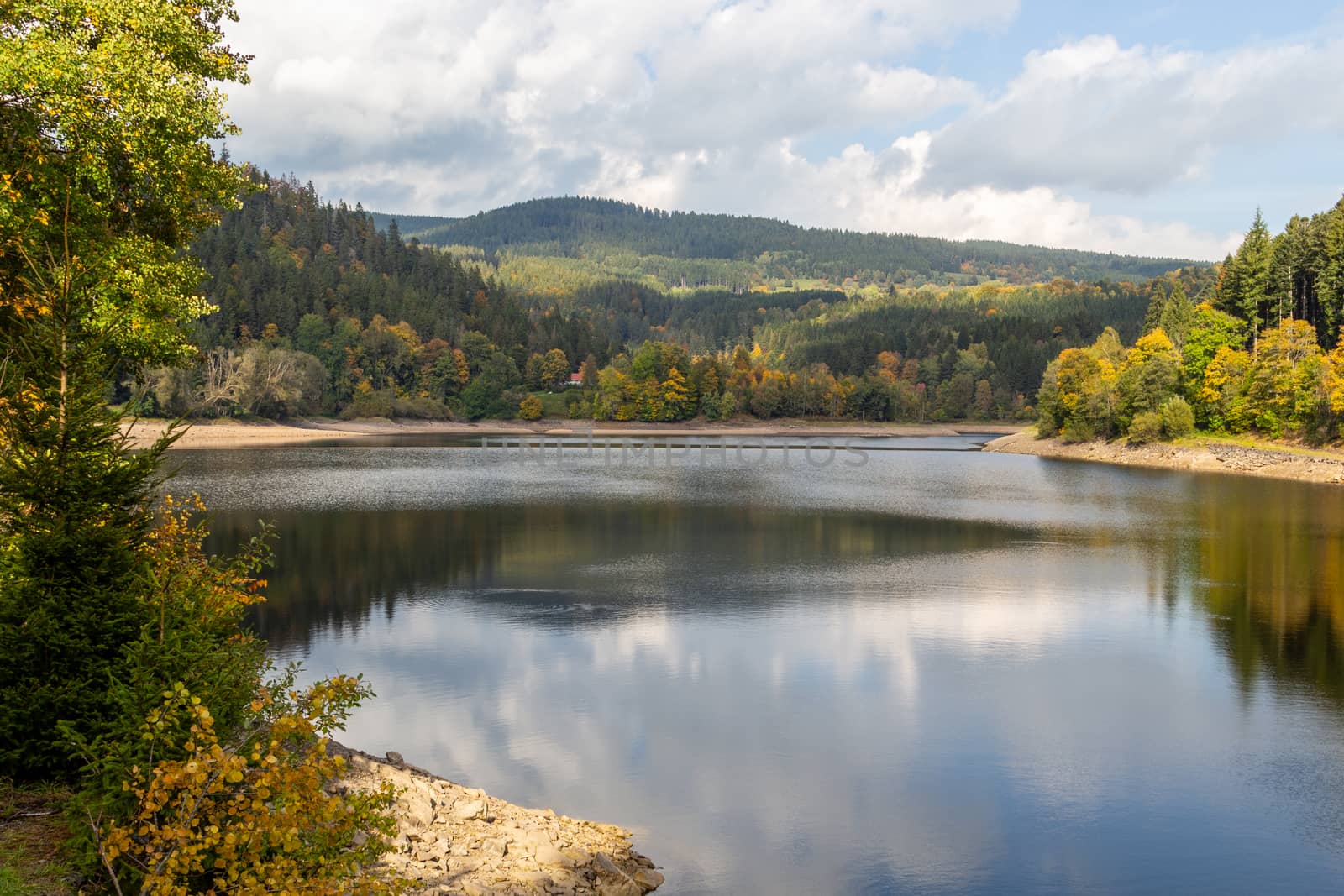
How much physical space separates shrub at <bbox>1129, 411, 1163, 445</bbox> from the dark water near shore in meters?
33.6

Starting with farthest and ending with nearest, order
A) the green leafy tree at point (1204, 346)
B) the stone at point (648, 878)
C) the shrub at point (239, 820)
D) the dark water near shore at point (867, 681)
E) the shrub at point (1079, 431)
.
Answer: the shrub at point (1079, 431), the green leafy tree at point (1204, 346), the dark water near shore at point (867, 681), the stone at point (648, 878), the shrub at point (239, 820)

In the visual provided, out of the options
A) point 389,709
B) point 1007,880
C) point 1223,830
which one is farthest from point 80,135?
point 1223,830

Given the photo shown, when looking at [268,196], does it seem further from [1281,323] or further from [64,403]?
[64,403]

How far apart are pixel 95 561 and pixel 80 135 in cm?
727

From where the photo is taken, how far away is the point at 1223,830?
1290 centimetres

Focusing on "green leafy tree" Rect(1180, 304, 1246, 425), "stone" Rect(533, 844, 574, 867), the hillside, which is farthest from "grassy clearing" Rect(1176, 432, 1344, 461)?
"stone" Rect(533, 844, 574, 867)

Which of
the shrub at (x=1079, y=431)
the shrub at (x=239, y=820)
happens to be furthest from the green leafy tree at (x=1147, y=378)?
the shrub at (x=239, y=820)

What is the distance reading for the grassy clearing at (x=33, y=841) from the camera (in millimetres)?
7484

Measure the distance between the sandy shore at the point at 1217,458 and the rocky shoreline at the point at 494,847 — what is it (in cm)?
6187

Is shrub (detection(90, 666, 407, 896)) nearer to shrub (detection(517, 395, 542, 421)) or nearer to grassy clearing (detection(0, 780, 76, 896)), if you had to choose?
grassy clearing (detection(0, 780, 76, 896))

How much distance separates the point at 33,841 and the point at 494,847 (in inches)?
170

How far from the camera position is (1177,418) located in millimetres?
72938

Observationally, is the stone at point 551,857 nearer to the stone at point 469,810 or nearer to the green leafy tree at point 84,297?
the stone at point 469,810

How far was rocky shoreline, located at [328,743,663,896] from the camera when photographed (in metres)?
9.79
